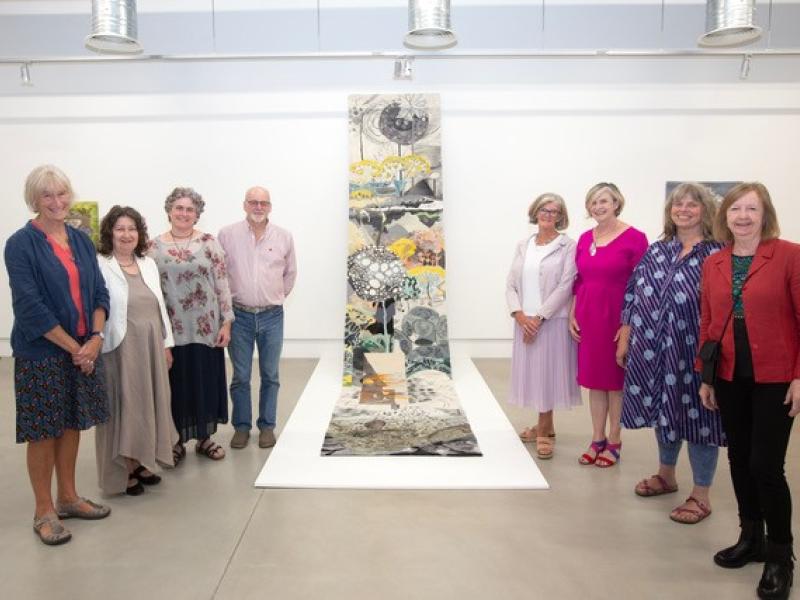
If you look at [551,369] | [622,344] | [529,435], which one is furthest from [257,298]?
[622,344]

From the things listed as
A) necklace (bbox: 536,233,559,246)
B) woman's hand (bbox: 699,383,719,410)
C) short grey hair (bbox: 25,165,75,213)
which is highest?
short grey hair (bbox: 25,165,75,213)

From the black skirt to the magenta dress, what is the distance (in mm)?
2241

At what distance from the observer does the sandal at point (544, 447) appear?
3.94 m

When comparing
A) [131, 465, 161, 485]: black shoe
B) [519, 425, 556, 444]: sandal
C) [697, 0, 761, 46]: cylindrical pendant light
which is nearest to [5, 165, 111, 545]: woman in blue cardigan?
[131, 465, 161, 485]: black shoe

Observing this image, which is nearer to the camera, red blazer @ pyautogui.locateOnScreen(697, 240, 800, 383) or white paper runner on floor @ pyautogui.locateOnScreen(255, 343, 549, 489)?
red blazer @ pyautogui.locateOnScreen(697, 240, 800, 383)

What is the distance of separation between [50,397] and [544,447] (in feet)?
9.20

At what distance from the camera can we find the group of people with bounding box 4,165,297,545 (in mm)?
2768

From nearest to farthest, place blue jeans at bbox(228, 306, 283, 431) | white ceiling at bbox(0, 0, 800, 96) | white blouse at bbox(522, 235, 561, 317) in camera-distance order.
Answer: white blouse at bbox(522, 235, 561, 317) < blue jeans at bbox(228, 306, 283, 431) < white ceiling at bbox(0, 0, 800, 96)

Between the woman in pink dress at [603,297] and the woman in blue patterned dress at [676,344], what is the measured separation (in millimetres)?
300

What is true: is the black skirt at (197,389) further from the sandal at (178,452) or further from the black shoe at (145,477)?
the black shoe at (145,477)

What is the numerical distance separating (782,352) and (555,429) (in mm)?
2414

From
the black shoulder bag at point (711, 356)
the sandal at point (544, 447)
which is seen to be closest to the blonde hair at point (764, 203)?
the black shoulder bag at point (711, 356)

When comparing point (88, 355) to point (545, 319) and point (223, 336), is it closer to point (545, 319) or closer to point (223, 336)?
point (223, 336)

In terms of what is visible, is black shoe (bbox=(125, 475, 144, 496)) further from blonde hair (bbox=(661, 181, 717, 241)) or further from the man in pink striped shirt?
blonde hair (bbox=(661, 181, 717, 241))
